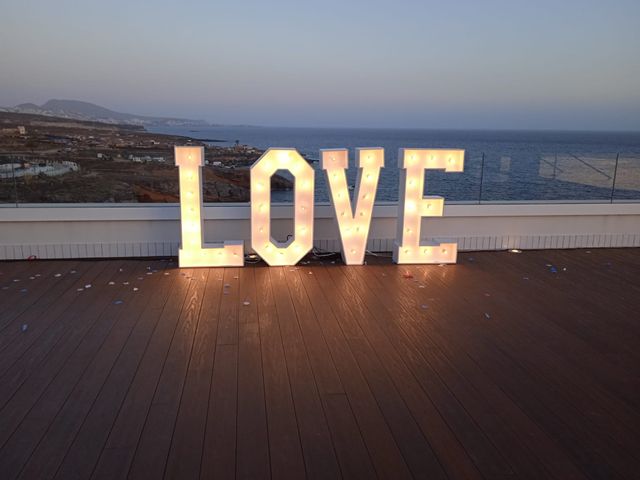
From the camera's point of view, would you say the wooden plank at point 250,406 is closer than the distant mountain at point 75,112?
Yes

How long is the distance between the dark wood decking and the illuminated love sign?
0.43 meters

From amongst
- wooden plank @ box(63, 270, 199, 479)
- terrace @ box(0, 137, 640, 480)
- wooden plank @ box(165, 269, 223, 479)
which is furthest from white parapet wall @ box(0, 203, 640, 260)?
wooden plank @ box(63, 270, 199, 479)

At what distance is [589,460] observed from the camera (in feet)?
7.07

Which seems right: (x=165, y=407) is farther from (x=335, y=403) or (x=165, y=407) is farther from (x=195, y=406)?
(x=335, y=403)

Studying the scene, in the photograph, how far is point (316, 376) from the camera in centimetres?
290

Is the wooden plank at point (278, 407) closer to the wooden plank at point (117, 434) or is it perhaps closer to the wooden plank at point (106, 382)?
the wooden plank at point (117, 434)

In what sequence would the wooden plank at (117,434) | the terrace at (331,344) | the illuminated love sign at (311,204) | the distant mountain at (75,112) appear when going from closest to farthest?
the wooden plank at (117,434) → the terrace at (331,344) → the illuminated love sign at (311,204) → the distant mountain at (75,112)

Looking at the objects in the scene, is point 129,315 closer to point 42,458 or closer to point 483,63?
point 42,458

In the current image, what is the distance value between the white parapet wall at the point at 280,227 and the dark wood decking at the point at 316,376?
27.9 inches

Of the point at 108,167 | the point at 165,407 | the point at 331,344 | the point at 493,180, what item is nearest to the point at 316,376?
the point at 331,344

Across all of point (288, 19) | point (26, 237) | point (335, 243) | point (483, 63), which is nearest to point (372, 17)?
point (288, 19)

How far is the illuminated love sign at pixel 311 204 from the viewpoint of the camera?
16.9 ft

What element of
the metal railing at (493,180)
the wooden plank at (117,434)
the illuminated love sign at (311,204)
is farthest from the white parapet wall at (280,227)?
the wooden plank at (117,434)

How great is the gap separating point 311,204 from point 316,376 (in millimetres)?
2682
